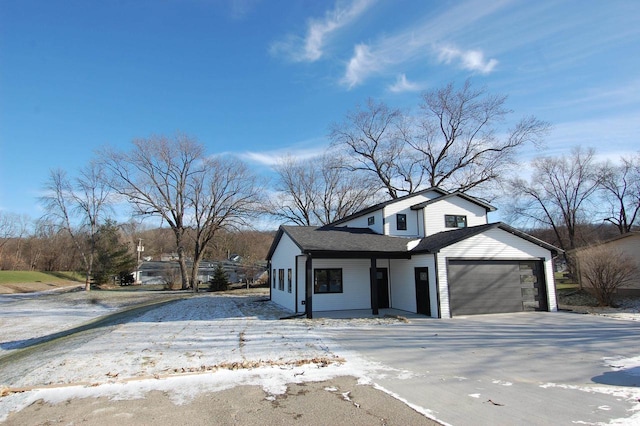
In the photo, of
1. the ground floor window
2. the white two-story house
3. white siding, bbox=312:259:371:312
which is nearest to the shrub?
the white two-story house

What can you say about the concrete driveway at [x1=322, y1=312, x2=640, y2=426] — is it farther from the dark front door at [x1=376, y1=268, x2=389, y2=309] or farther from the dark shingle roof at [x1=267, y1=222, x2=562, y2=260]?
the dark front door at [x1=376, y1=268, x2=389, y2=309]

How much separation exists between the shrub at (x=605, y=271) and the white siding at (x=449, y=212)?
504 cm

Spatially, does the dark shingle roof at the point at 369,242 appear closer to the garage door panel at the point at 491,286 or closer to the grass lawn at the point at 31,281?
the garage door panel at the point at 491,286

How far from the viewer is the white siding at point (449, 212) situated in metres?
18.3

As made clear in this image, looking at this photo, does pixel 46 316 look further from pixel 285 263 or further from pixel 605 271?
pixel 605 271

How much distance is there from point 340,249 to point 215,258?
41568 millimetres

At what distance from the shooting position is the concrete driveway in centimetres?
466

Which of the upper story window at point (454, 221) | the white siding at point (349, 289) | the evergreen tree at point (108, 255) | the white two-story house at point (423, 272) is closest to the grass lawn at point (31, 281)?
the evergreen tree at point (108, 255)

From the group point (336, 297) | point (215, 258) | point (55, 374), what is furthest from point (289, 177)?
point (55, 374)

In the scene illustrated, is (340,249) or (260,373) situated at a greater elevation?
(340,249)

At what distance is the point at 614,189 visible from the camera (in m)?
33.8

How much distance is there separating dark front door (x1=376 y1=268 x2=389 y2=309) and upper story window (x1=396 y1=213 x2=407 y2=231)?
265 cm

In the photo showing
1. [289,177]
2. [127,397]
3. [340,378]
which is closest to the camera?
[127,397]

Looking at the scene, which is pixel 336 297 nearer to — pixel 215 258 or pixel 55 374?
pixel 55 374
